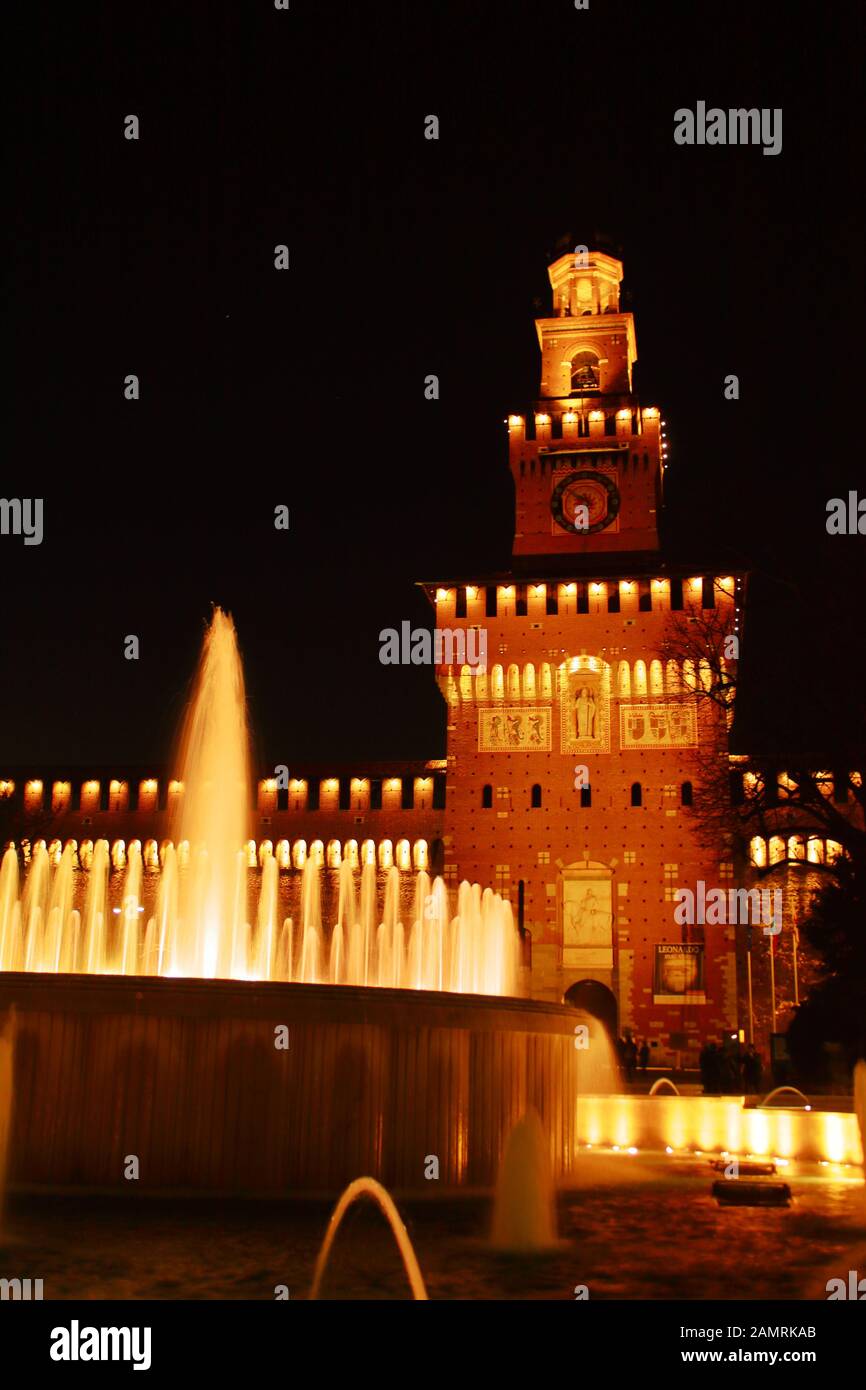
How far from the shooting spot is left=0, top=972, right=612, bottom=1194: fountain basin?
947cm

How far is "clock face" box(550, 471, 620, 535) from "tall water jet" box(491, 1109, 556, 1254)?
3182 centimetres

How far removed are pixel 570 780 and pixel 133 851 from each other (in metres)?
13.2

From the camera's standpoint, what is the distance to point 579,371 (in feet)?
139

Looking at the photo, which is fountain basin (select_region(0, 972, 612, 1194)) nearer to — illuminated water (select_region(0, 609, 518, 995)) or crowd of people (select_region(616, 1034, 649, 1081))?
illuminated water (select_region(0, 609, 518, 995))

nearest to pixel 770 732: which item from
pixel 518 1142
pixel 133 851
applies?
pixel 518 1142

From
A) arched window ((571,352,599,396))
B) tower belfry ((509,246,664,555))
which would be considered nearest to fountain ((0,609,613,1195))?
tower belfry ((509,246,664,555))

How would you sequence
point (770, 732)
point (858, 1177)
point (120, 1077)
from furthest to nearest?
1. point (770, 732)
2. point (858, 1177)
3. point (120, 1077)

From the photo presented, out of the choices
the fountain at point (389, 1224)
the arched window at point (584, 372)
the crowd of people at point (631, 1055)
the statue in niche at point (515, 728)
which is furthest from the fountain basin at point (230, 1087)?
the arched window at point (584, 372)

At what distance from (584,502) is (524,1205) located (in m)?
33.4

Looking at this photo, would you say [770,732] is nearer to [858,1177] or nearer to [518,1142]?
[858,1177]

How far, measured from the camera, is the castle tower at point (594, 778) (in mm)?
34344

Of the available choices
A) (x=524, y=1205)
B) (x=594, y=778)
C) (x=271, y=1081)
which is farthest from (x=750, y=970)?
(x=524, y=1205)

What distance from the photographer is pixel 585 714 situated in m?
36.4

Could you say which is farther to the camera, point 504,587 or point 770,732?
point 504,587
